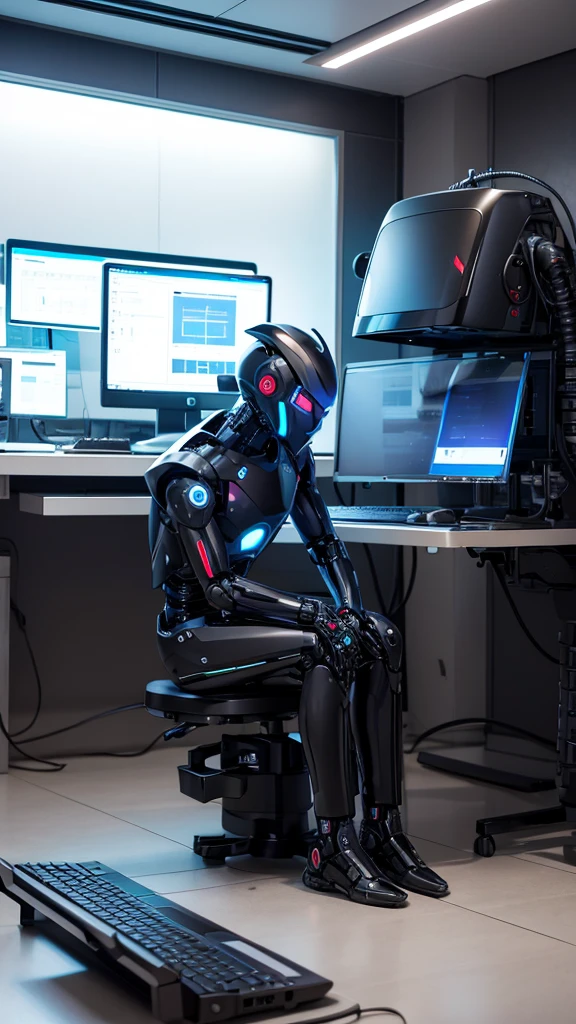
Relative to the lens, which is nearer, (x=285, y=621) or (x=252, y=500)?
(x=285, y=621)

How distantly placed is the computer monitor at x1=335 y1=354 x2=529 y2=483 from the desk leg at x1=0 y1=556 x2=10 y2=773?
3.51 feet

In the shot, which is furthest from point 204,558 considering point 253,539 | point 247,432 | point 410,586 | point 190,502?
point 410,586

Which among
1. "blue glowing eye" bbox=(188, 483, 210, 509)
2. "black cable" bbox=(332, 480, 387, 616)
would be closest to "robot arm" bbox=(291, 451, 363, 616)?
"blue glowing eye" bbox=(188, 483, 210, 509)

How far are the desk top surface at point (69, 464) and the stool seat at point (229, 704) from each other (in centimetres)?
79

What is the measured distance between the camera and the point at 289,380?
282 centimetres

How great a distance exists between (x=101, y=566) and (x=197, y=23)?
1770mm

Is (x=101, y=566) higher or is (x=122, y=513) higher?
(x=122, y=513)

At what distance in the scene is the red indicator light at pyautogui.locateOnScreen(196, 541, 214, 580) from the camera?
2.73 meters

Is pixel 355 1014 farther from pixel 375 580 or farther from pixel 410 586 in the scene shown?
pixel 375 580

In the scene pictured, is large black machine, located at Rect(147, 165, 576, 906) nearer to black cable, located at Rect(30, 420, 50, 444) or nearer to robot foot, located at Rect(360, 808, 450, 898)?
robot foot, located at Rect(360, 808, 450, 898)

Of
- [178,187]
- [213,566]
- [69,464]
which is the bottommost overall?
[213,566]

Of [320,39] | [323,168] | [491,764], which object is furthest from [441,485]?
[320,39]

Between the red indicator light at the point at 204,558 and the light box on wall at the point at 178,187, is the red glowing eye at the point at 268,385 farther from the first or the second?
the light box on wall at the point at 178,187

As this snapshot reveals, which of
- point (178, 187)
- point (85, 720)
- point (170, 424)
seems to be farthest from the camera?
point (178, 187)
